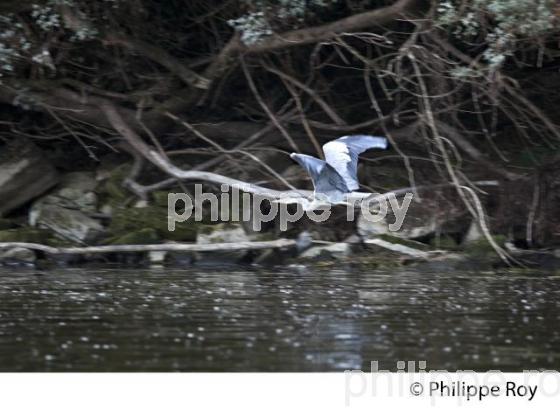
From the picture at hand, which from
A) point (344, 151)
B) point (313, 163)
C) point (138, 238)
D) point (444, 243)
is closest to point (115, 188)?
point (138, 238)

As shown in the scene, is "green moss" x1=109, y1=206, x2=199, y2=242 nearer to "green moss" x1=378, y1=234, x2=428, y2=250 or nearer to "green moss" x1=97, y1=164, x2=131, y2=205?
"green moss" x1=97, y1=164, x2=131, y2=205

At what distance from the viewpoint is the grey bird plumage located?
12.2 metres

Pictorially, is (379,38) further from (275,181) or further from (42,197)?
(42,197)

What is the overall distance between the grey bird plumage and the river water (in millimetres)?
1126

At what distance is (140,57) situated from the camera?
1641 centimetres

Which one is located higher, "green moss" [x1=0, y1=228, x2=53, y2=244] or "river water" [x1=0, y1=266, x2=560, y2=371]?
"green moss" [x1=0, y1=228, x2=53, y2=244]

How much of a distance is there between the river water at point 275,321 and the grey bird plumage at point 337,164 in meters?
1.13

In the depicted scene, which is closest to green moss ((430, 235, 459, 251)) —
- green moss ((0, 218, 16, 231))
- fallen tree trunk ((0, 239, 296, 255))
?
fallen tree trunk ((0, 239, 296, 255))

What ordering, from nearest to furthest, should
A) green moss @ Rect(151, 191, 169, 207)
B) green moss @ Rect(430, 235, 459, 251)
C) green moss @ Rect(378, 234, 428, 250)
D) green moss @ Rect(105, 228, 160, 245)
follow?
green moss @ Rect(378, 234, 428, 250)
green moss @ Rect(430, 235, 459, 251)
green moss @ Rect(105, 228, 160, 245)
green moss @ Rect(151, 191, 169, 207)

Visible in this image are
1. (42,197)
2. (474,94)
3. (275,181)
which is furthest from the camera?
(42,197)

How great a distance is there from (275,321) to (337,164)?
10.7ft

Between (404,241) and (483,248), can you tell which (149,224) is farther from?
(483,248)

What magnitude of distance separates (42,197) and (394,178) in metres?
5.57

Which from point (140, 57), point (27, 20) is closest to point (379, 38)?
point (140, 57)
